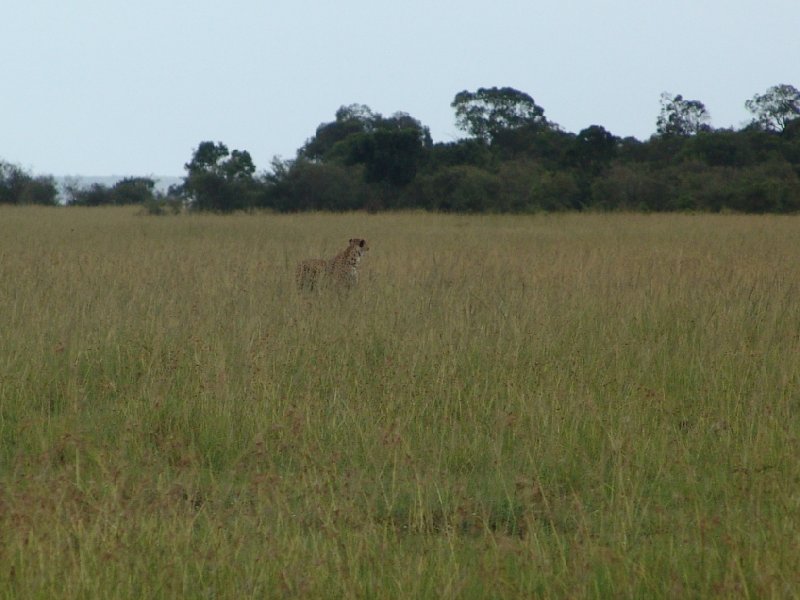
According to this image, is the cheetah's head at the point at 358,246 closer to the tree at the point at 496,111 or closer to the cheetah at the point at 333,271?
the cheetah at the point at 333,271

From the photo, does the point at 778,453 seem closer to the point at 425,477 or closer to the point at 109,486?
the point at 425,477

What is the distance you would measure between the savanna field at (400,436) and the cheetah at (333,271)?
0.17m

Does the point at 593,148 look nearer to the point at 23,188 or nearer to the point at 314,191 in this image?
the point at 314,191

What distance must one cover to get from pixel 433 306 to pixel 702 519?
363 centimetres

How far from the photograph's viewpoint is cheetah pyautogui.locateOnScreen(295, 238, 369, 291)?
8.02 meters

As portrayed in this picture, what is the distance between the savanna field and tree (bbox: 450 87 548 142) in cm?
3306

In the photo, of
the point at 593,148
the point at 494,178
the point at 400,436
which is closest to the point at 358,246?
the point at 400,436

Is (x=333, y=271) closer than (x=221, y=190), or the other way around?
(x=333, y=271)

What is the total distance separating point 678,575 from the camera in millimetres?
2922

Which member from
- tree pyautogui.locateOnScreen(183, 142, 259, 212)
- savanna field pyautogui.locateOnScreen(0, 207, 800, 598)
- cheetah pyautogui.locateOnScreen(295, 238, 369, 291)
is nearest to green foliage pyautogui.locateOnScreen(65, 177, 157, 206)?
tree pyautogui.locateOnScreen(183, 142, 259, 212)

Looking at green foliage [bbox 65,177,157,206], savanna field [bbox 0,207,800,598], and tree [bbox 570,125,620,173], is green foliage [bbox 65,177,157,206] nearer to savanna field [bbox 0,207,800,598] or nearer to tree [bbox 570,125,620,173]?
tree [bbox 570,125,620,173]

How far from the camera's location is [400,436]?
4.04 meters

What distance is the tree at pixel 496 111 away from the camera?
40906 millimetres

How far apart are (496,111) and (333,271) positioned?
34503 mm
